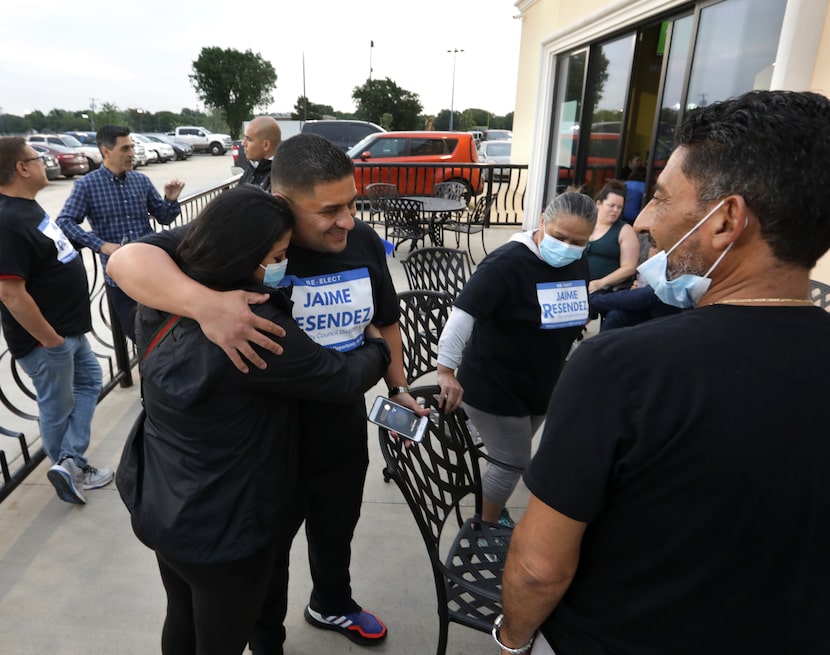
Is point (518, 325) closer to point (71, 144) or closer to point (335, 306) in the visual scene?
point (335, 306)

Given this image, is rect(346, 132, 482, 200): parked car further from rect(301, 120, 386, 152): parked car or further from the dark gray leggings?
the dark gray leggings

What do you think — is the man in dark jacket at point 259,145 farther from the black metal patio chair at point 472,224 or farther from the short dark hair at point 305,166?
the black metal patio chair at point 472,224

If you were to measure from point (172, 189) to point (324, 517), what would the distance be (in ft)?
9.84

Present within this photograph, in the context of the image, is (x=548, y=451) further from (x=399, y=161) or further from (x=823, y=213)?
(x=399, y=161)

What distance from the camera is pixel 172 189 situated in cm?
386

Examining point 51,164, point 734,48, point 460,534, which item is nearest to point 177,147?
point 51,164

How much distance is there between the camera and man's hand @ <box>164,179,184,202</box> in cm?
383

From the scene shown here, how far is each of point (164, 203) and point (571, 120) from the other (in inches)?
242

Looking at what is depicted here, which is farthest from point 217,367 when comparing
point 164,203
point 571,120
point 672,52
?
point 571,120

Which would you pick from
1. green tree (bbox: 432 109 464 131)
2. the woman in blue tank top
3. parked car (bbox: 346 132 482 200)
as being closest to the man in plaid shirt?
the woman in blue tank top

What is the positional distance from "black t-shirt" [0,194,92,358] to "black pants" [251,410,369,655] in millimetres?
1651

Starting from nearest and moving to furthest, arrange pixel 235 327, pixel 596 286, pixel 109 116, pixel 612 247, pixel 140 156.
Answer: pixel 235 327 → pixel 596 286 → pixel 612 247 → pixel 140 156 → pixel 109 116

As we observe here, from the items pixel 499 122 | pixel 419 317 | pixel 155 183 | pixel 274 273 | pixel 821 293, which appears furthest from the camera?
pixel 499 122

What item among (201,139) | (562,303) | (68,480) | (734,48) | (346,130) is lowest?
(68,480)
